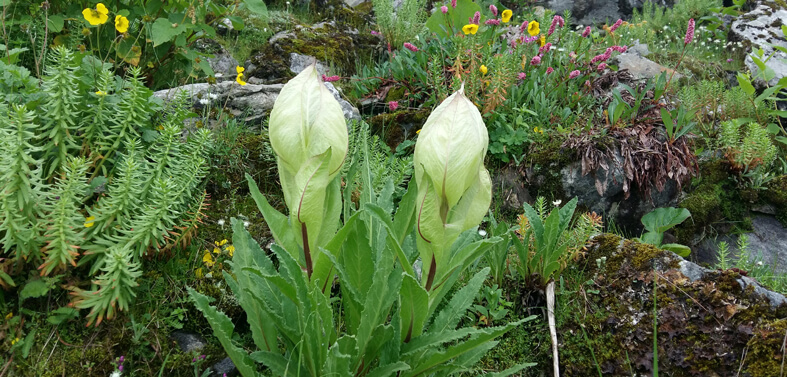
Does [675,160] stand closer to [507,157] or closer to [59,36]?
[507,157]

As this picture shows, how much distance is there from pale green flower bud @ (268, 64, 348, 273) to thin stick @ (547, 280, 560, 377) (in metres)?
1.33

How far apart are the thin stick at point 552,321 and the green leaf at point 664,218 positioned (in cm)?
120

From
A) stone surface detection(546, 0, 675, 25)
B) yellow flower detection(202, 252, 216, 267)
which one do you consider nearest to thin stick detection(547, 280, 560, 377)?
yellow flower detection(202, 252, 216, 267)

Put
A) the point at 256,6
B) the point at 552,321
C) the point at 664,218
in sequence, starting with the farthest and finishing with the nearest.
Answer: the point at 664,218 < the point at 256,6 < the point at 552,321

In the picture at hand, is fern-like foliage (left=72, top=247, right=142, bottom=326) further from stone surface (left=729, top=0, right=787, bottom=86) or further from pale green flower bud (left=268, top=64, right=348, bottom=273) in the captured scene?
stone surface (left=729, top=0, right=787, bottom=86)

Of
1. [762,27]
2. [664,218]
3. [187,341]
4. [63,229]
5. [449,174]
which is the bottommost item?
[664,218]

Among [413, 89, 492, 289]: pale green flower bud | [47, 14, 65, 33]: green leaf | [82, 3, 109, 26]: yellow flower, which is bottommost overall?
[47, 14, 65, 33]: green leaf

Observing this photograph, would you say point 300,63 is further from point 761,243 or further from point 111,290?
point 761,243

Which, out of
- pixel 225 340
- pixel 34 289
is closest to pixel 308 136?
pixel 225 340

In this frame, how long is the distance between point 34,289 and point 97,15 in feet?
5.27

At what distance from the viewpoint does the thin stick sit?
77.9 inches

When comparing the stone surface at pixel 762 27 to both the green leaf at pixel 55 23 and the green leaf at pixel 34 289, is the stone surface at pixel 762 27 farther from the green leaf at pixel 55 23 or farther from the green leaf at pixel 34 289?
the green leaf at pixel 34 289

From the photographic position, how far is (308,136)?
118 centimetres

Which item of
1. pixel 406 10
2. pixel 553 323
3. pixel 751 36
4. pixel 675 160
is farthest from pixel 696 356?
pixel 751 36
